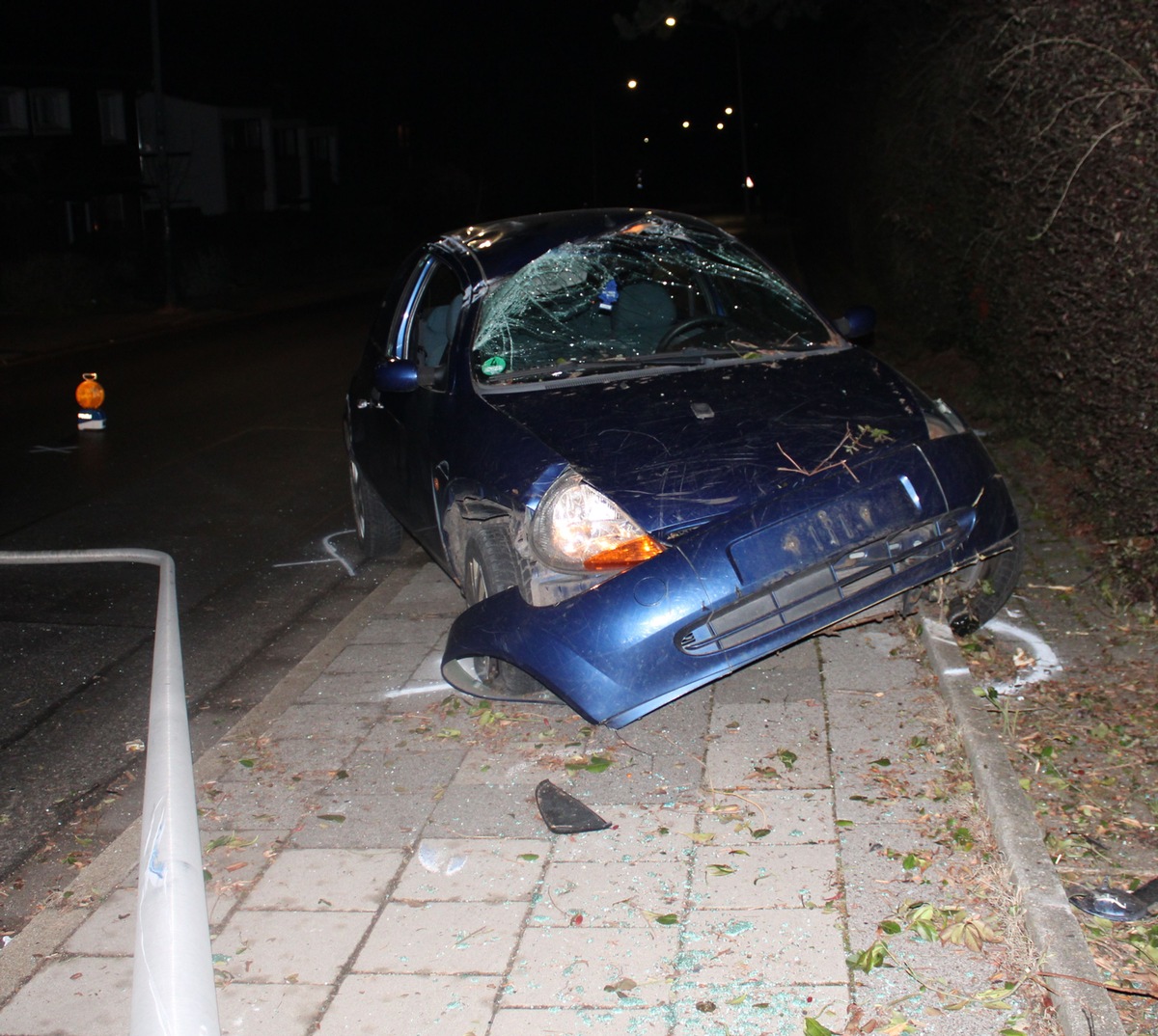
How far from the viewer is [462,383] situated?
546 centimetres

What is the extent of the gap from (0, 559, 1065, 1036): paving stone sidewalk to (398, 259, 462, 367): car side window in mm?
1889

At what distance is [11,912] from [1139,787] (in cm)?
366

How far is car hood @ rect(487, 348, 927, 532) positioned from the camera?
4426 millimetres

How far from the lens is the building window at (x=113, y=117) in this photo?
42.8 metres

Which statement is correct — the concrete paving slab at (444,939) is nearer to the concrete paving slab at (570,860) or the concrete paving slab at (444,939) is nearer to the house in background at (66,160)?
the concrete paving slab at (570,860)

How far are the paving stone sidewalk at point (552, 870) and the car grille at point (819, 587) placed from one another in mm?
475

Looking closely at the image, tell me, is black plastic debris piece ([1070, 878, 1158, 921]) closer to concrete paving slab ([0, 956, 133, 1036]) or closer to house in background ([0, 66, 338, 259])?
concrete paving slab ([0, 956, 133, 1036])

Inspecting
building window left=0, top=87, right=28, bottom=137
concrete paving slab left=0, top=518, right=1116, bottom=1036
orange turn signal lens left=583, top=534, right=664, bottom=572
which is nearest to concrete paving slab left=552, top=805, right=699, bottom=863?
concrete paving slab left=0, top=518, right=1116, bottom=1036

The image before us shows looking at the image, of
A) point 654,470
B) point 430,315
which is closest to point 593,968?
point 654,470

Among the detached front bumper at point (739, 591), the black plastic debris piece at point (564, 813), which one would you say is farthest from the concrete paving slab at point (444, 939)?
the detached front bumper at point (739, 591)

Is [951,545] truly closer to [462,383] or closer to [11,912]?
[462,383]

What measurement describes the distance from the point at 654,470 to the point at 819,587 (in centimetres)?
72

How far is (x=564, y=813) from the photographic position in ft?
13.3

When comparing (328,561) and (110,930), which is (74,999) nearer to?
(110,930)
